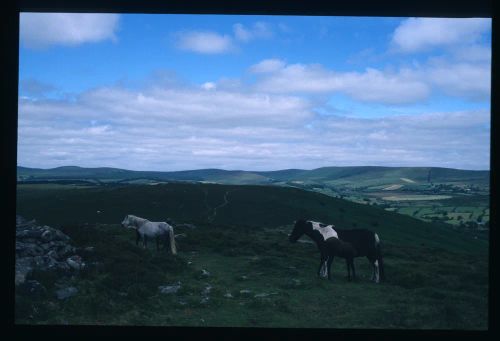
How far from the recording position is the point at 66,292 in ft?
34.0

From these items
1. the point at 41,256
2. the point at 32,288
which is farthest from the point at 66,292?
the point at 41,256

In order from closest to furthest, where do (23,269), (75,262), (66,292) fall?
(66,292)
(23,269)
(75,262)

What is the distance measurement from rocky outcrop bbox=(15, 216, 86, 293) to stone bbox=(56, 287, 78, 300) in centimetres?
42

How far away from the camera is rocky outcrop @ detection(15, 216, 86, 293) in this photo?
415 inches

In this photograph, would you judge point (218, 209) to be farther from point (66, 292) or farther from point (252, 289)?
point (66, 292)

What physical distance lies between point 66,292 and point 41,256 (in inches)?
101

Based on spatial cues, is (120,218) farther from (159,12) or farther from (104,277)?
(159,12)

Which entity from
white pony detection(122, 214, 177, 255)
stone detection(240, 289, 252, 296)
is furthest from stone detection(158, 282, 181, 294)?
white pony detection(122, 214, 177, 255)

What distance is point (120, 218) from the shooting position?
112ft

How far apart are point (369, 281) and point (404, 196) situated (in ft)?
133

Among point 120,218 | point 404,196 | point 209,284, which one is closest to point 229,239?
point 209,284

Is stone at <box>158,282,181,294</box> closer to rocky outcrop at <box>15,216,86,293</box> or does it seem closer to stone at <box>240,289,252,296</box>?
stone at <box>240,289,252,296</box>

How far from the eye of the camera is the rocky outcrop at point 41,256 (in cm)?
1055

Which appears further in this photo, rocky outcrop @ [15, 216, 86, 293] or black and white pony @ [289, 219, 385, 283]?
black and white pony @ [289, 219, 385, 283]
